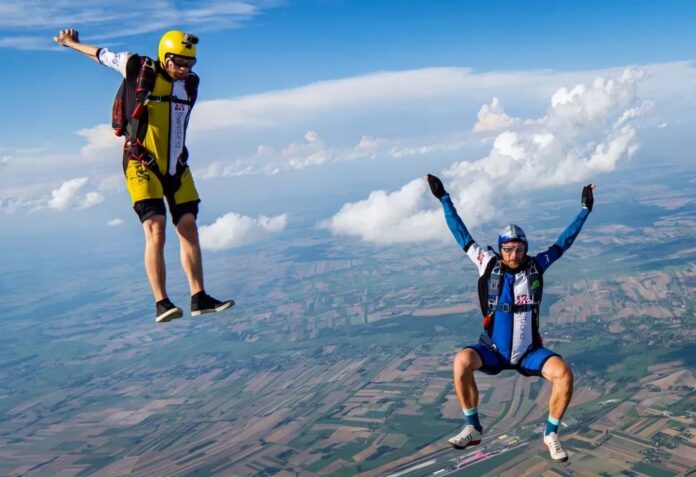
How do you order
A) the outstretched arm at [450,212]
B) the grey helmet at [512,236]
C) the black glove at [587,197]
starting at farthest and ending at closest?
1. the black glove at [587,197]
2. the outstretched arm at [450,212]
3. the grey helmet at [512,236]

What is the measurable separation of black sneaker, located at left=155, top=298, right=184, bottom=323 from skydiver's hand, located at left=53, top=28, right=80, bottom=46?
4560 millimetres

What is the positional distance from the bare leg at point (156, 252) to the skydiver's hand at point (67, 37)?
3.36 m

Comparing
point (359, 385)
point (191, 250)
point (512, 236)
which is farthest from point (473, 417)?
point (359, 385)

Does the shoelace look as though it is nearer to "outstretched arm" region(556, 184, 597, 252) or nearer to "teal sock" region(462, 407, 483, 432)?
"teal sock" region(462, 407, 483, 432)

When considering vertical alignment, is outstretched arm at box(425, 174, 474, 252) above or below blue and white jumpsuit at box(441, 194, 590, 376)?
above

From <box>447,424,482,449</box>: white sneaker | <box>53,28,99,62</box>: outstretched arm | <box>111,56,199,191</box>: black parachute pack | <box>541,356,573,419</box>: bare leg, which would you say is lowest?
<box>447,424,482,449</box>: white sneaker

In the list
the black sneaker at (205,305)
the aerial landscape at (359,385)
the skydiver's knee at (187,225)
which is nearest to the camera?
the black sneaker at (205,305)

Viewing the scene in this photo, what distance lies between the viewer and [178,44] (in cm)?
761

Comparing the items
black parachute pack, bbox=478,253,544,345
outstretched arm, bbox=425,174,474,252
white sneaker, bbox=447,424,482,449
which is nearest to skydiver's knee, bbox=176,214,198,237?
outstretched arm, bbox=425,174,474,252

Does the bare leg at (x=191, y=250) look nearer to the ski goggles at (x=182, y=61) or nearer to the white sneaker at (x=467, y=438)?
the ski goggles at (x=182, y=61)

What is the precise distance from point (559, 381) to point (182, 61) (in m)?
7.89

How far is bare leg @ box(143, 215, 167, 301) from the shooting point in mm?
8062

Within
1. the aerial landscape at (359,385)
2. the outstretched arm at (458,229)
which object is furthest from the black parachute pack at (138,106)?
the aerial landscape at (359,385)

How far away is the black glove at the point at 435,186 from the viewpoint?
947cm
